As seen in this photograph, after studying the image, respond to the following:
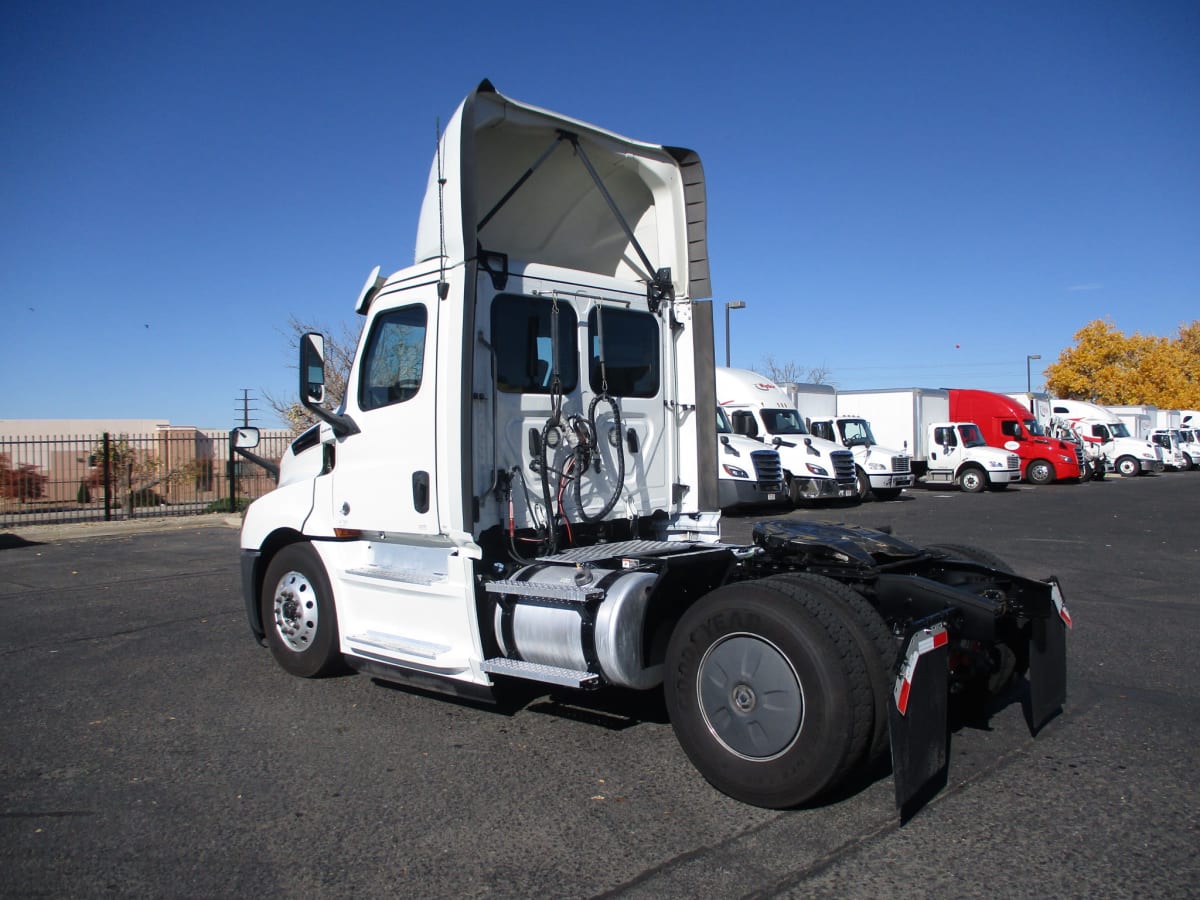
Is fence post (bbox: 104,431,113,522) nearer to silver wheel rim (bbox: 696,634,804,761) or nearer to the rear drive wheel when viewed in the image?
silver wheel rim (bbox: 696,634,804,761)

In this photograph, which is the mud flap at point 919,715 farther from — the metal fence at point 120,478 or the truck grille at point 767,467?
the metal fence at point 120,478

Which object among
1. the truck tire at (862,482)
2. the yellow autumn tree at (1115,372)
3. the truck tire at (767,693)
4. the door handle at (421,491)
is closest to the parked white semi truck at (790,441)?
the truck tire at (862,482)

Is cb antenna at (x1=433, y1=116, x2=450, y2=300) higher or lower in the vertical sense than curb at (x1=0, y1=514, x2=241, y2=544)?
higher

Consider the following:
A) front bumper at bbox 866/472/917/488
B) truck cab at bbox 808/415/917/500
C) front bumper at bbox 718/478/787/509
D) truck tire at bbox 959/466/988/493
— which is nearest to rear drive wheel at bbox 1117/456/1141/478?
truck tire at bbox 959/466/988/493

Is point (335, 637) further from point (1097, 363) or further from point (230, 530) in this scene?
point (1097, 363)

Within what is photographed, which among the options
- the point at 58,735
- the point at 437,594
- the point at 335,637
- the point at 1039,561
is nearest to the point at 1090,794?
the point at 437,594

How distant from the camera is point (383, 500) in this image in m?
5.66

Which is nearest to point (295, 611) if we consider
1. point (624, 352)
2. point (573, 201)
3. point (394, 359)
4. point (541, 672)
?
point (394, 359)

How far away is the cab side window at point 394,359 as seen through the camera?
18.2 ft

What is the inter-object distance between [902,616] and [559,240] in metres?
3.49

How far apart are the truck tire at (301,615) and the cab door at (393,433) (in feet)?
1.48

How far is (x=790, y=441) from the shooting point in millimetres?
22078

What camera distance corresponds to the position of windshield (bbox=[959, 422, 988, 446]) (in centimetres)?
2916

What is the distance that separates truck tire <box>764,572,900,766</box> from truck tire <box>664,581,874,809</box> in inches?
1.3
